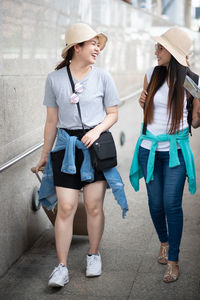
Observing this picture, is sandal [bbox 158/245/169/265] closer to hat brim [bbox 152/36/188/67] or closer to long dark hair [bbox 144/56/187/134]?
long dark hair [bbox 144/56/187/134]

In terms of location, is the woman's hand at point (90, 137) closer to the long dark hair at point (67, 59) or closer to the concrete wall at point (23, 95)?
the long dark hair at point (67, 59)

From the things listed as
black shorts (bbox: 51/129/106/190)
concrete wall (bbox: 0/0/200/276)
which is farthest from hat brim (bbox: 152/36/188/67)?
concrete wall (bbox: 0/0/200/276)

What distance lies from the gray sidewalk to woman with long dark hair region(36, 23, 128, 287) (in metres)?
0.15

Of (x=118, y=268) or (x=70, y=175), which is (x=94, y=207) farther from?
(x=118, y=268)

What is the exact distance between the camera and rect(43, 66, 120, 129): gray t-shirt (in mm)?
3711

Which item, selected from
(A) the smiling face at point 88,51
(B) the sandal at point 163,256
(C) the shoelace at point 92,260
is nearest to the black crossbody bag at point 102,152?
(A) the smiling face at point 88,51

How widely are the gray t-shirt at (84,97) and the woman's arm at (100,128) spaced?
0.04 metres

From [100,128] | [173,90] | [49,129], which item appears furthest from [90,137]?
[173,90]

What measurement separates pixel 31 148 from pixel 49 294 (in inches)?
51.3

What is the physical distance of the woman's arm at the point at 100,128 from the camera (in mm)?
3709

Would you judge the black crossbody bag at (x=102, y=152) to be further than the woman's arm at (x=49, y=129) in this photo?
No

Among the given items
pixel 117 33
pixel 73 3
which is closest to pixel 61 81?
pixel 73 3

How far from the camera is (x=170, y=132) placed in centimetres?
375

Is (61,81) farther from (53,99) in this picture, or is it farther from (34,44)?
(34,44)
